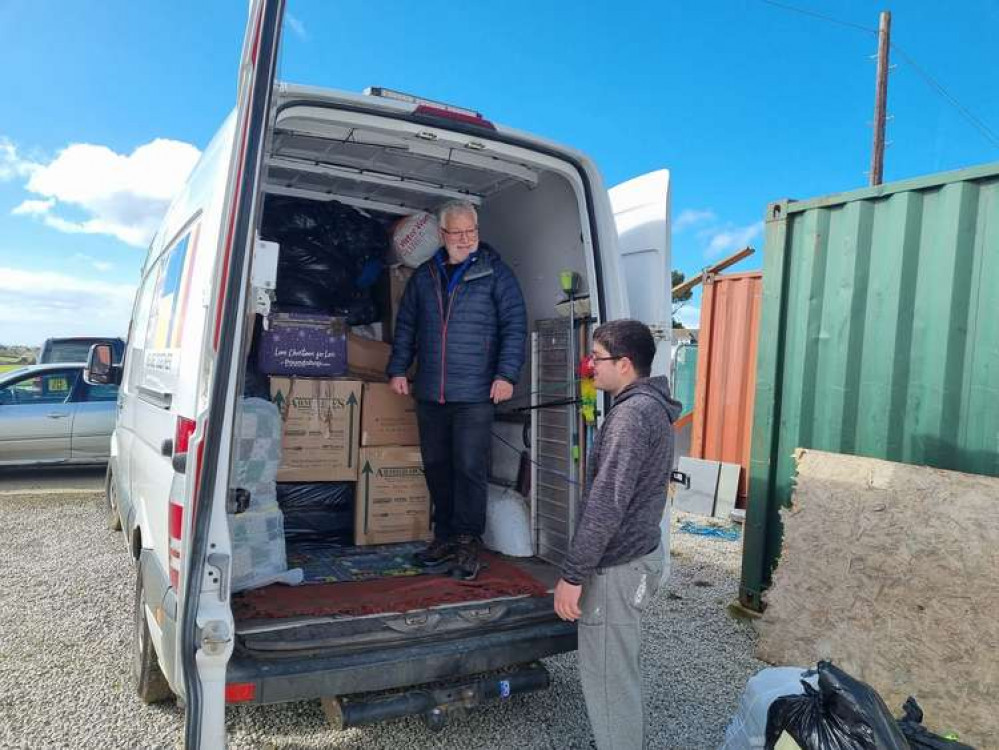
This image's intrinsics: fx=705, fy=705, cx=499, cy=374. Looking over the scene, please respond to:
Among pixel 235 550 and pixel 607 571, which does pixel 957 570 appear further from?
pixel 235 550

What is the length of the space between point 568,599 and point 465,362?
1529 mm

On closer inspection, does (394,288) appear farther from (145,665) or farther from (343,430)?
(145,665)

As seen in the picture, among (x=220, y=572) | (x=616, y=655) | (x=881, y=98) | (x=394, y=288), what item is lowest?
(x=616, y=655)

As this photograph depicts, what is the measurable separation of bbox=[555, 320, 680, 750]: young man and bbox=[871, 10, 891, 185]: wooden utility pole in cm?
1258

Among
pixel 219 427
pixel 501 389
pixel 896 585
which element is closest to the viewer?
pixel 219 427

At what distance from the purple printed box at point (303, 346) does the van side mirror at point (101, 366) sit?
152cm

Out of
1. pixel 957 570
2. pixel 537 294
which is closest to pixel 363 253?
pixel 537 294

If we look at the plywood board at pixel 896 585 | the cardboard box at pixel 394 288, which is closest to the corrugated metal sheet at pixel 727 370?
the plywood board at pixel 896 585

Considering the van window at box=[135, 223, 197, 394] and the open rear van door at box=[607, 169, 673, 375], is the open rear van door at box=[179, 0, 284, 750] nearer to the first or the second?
the van window at box=[135, 223, 197, 394]

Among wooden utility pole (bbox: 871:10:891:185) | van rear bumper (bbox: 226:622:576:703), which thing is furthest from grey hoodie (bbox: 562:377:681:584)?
wooden utility pole (bbox: 871:10:891:185)

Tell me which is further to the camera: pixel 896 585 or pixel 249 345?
pixel 896 585

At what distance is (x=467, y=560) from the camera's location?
3.42 metres

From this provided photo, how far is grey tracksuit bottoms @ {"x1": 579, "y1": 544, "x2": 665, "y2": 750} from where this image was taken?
2.43m

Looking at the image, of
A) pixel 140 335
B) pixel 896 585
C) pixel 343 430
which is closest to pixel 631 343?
pixel 896 585
